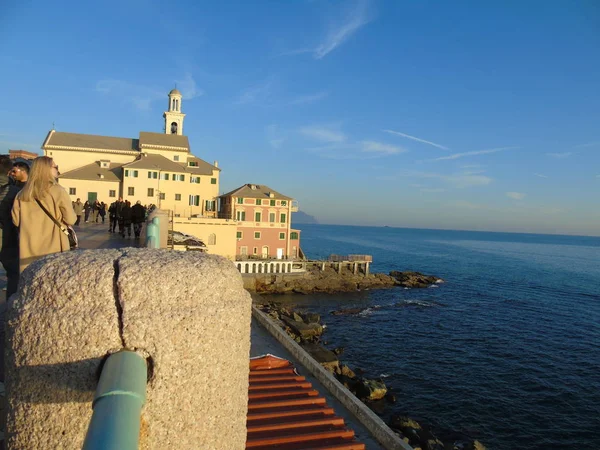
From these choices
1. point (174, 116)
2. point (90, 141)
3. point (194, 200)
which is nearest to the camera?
point (194, 200)

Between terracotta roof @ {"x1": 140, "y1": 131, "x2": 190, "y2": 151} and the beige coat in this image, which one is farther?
terracotta roof @ {"x1": 140, "y1": 131, "x2": 190, "y2": 151}

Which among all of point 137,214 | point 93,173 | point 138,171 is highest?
point 138,171

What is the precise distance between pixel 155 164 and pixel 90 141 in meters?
12.4

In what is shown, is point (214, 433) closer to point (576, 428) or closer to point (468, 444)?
point (468, 444)

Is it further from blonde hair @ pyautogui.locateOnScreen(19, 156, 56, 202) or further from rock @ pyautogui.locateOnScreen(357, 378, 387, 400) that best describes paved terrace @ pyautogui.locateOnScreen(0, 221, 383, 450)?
rock @ pyautogui.locateOnScreen(357, 378, 387, 400)


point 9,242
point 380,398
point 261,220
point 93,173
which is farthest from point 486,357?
point 93,173

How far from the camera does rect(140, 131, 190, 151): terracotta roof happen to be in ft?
162

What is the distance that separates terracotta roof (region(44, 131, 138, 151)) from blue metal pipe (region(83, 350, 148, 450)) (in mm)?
53275

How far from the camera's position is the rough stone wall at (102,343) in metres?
1.64

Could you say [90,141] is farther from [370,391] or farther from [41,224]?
[41,224]

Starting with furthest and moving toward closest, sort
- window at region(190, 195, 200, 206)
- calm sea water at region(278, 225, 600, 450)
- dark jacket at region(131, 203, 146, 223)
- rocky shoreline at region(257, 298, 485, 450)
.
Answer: window at region(190, 195, 200, 206) < calm sea water at region(278, 225, 600, 450) < dark jacket at region(131, 203, 146, 223) < rocky shoreline at region(257, 298, 485, 450)

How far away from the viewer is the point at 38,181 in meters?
3.07

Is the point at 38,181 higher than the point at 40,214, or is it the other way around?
the point at 38,181

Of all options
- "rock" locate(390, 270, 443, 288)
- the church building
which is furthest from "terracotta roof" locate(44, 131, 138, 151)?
"rock" locate(390, 270, 443, 288)
